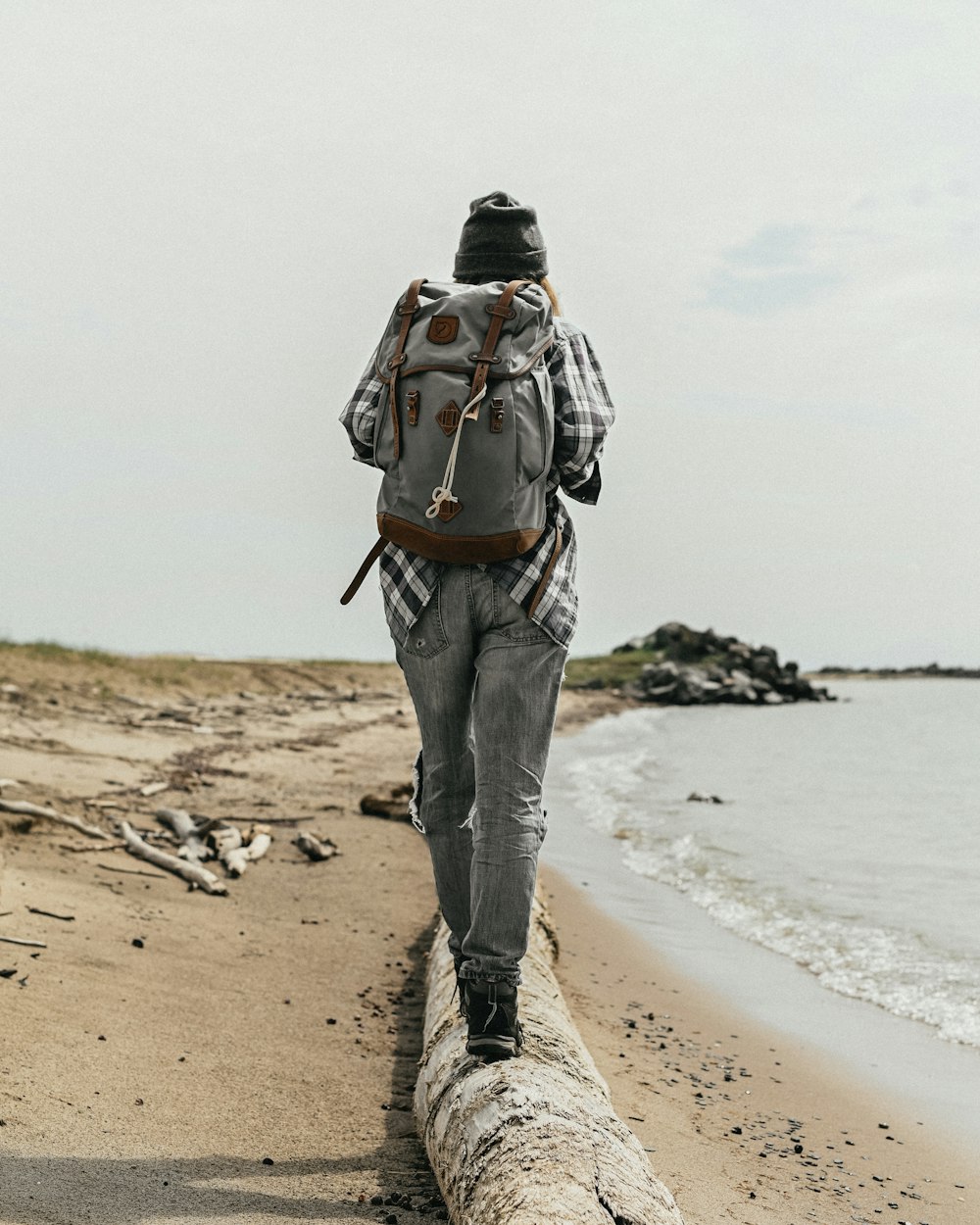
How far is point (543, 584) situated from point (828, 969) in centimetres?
510

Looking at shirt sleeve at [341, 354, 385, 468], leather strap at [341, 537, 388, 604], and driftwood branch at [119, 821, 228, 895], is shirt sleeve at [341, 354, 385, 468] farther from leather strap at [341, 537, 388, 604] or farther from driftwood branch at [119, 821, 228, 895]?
driftwood branch at [119, 821, 228, 895]

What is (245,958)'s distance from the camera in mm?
5586

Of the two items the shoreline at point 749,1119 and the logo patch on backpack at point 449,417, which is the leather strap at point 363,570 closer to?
the logo patch on backpack at point 449,417

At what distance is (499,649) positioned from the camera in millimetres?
3156

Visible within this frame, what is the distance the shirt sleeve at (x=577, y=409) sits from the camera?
317cm

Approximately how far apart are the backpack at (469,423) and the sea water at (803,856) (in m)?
4.32

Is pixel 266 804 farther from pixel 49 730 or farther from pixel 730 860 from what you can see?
pixel 730 860

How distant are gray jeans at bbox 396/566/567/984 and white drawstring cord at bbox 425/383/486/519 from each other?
202mm

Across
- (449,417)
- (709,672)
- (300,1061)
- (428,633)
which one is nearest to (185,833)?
(300,1061)

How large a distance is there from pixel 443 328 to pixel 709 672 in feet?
148

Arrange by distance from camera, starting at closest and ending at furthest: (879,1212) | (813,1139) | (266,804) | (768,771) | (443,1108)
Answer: (443,1108), (879,1212), (813,1139), (266,804), (768,771)

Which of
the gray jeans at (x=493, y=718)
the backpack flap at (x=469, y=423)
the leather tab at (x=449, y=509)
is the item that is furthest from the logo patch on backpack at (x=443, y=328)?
the gray jeans at (x=493, y=718)

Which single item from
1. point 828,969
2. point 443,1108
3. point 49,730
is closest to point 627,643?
point 49,730

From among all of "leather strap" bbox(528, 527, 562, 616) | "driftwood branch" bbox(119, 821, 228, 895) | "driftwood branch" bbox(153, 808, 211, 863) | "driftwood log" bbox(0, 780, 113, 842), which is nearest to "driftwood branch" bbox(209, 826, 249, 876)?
"driftwood branch" bbox(153, 808, 211, 863)
